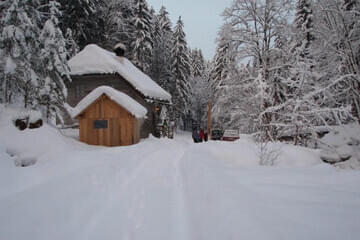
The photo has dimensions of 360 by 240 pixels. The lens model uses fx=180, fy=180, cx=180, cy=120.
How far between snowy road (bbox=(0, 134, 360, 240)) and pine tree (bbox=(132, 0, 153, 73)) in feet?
75.0

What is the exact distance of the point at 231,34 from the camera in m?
9.99

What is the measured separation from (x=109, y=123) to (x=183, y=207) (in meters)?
9.37

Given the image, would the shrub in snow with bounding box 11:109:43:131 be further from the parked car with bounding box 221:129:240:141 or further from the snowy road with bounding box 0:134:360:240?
the parked car with bounding box 221:129:240:141

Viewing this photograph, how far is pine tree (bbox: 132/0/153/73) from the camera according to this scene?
24.5 m

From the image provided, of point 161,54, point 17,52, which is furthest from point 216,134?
point 17,52

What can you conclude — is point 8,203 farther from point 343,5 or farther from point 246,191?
point 343,5

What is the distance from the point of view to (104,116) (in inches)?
450

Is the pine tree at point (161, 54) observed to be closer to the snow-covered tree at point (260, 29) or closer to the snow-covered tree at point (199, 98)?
the snow-covered tree at point (199, 98)

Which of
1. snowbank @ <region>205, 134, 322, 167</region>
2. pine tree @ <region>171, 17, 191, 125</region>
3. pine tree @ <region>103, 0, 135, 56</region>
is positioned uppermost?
pine tree @ <region>103, 0, 135, 56</region>

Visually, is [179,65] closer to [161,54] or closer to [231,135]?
[161,54]

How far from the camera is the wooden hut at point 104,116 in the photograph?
11.2 metres

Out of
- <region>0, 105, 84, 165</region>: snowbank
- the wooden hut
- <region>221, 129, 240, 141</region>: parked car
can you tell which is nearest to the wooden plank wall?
the wooden hut

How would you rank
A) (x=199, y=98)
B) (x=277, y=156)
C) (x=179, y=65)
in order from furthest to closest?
(x=199, y=98) → (x=179, y=65) → (x=277, y=156)

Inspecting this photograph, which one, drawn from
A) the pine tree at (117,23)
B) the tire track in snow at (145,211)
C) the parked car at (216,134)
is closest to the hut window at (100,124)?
the tire track in snow at (145,211)
